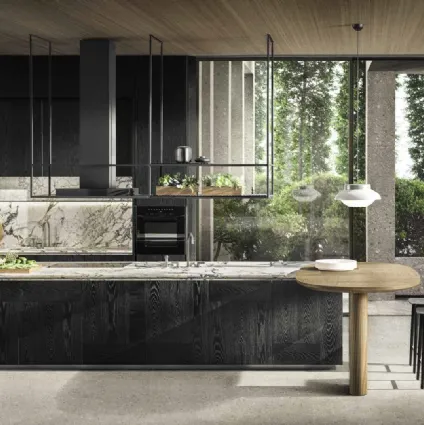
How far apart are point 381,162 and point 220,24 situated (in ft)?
12.8

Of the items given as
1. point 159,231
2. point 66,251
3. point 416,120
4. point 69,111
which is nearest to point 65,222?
point 66,251

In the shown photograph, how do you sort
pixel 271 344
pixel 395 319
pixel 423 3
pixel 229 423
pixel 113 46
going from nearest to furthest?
1. pixel 229 423
2. pixel 423 3
3. pixel 271 344
4. pixel 113 46
5. pixel 395 319

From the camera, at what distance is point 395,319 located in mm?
8078

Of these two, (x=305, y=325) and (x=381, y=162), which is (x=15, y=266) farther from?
(x=381, y=162)

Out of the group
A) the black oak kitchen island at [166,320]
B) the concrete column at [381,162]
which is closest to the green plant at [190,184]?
the black oak kitchen island at [166,320]

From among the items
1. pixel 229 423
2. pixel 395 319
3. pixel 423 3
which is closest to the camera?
pixel 229 423

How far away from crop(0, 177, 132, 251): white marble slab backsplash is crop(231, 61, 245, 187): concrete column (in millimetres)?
1403

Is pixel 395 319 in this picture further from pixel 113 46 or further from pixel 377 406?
pixel 113 46

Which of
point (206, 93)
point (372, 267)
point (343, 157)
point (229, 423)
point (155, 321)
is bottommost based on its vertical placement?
point (229, 423)

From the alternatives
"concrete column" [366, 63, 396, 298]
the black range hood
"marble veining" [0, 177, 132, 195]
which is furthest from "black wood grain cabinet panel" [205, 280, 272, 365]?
"concrete column" [366, 63, 396, 298]

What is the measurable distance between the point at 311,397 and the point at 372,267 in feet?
4.39

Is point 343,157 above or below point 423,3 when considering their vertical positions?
below

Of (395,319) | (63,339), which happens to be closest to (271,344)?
(63,339)

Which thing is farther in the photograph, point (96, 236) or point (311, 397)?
point (96, 236)
